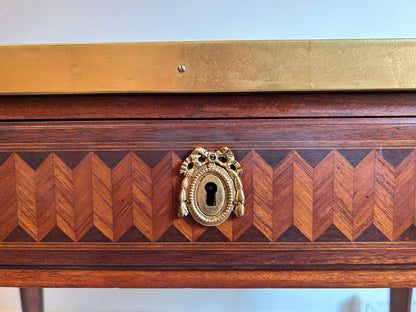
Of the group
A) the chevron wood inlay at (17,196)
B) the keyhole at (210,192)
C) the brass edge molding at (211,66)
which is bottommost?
the chevron wood inlay at (17,196)

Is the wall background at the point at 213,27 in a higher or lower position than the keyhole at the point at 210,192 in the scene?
higher

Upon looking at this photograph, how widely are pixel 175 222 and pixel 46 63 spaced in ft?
0.69

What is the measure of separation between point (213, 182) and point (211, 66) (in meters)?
0.12

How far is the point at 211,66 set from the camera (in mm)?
308

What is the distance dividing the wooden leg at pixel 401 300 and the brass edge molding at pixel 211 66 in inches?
19.9

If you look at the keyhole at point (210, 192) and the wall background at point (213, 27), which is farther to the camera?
the wall background at point (213, 27)

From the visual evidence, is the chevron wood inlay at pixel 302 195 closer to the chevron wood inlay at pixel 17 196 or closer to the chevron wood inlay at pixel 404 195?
the chevron wood inlay at pixel 404 195

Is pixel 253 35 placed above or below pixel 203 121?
above

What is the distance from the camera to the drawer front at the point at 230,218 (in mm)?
325

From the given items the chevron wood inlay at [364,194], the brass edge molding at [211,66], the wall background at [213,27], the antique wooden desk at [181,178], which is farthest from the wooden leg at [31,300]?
the chevron wood inlay at [364,194]

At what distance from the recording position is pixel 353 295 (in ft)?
2.48

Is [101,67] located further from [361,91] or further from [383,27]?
[383,27]

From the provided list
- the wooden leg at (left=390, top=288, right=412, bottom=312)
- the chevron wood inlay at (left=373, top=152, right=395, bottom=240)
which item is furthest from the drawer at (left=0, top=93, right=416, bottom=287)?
the wooden leg at (left=390, top=288, right=412, bottom=312)

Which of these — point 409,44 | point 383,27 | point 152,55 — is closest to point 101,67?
point 152,55
